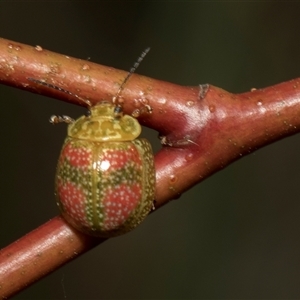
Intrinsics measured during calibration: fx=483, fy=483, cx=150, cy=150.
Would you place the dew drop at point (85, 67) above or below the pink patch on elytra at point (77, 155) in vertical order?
above

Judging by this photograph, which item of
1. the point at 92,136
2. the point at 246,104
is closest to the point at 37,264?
the point at 92,136

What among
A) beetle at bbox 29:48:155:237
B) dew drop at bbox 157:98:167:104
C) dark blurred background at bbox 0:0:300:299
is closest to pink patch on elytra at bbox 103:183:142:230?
beetle at bbox 29:48:155:237

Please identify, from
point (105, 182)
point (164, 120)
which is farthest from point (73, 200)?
point (164, 120)

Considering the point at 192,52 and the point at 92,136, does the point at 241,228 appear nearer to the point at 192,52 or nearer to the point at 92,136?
the point at 192,52

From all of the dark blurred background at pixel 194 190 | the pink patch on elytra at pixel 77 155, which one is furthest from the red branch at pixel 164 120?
the dark blurred background at pixel 194 190

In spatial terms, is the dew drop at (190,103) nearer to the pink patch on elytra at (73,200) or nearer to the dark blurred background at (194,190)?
the pink patch on elytra at (73,200)

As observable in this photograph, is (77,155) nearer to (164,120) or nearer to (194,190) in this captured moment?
(164,120)

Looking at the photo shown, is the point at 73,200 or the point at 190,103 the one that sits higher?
the point at 190,103
